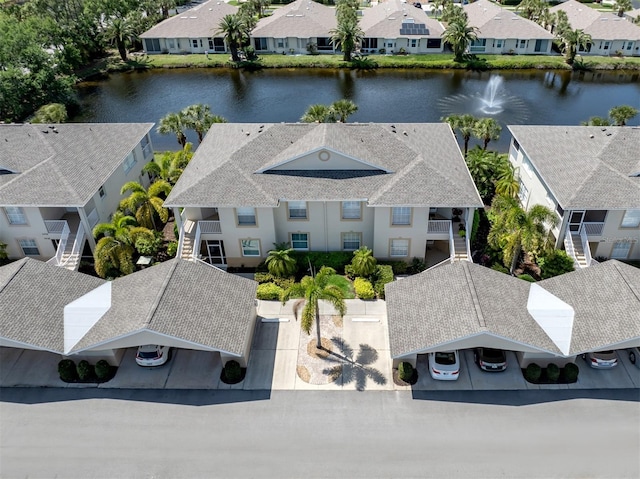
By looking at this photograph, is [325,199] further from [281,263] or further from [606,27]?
[606,27]

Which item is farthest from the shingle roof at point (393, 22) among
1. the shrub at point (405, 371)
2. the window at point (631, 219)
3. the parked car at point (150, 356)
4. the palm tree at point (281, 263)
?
the parked car at point (150, 356)

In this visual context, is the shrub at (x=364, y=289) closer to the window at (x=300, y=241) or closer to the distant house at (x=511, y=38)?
the window at (x=300, y=241)

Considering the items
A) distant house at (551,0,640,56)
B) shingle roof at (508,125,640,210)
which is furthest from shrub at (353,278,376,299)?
distant house at (551,0,640,56)

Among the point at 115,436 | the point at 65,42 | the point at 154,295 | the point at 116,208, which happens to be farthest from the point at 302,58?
the point at 115,436

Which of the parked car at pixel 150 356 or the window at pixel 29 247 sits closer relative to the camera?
the parked car at pixel 150 356

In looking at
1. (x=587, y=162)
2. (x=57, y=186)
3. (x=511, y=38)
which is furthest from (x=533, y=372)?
(x=511, y=38)

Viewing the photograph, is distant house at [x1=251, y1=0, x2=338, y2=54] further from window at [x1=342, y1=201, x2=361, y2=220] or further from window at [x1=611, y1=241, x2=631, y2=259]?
window at [x1=611, y1=241, x2=631, y2=259]
